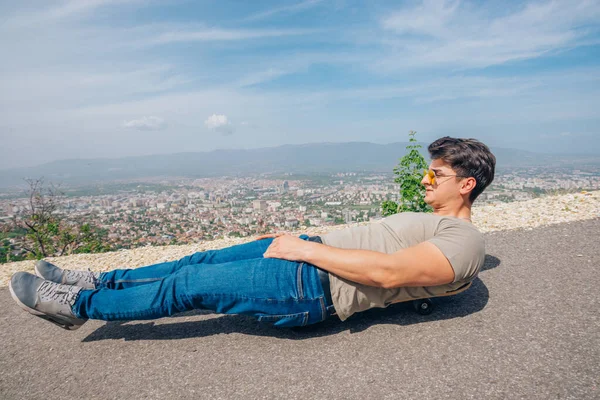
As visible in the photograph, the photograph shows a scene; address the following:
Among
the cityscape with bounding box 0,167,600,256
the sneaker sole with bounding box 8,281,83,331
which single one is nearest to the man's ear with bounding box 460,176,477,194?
the sneaker sole with bounding box 8,281,83,331

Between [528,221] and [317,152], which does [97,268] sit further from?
[317,152]

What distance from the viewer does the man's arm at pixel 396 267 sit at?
2.18 m

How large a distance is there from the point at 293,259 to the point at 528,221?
15.4ft

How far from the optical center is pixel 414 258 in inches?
86.0

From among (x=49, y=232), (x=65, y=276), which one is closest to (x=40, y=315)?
(x=65, y=276)

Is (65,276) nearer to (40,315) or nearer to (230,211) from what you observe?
(40,315)

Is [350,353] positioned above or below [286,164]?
below

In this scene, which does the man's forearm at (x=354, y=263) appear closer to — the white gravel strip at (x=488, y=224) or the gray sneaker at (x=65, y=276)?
the gray sneaker at (x=65, y=276)

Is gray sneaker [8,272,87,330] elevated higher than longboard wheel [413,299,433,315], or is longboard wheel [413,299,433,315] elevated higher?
gray sneaker [8,272,87,330]

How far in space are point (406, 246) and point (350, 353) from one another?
81 cm

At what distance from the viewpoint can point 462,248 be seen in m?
2.24

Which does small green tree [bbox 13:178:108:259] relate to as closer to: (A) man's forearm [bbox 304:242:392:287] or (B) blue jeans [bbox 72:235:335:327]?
(B) blue jeans [bbox 72:235:335:327]

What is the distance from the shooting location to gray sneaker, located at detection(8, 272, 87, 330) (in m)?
2.46

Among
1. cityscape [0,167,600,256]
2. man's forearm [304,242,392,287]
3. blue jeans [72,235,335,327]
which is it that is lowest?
cityscape [0,167,600,256]
